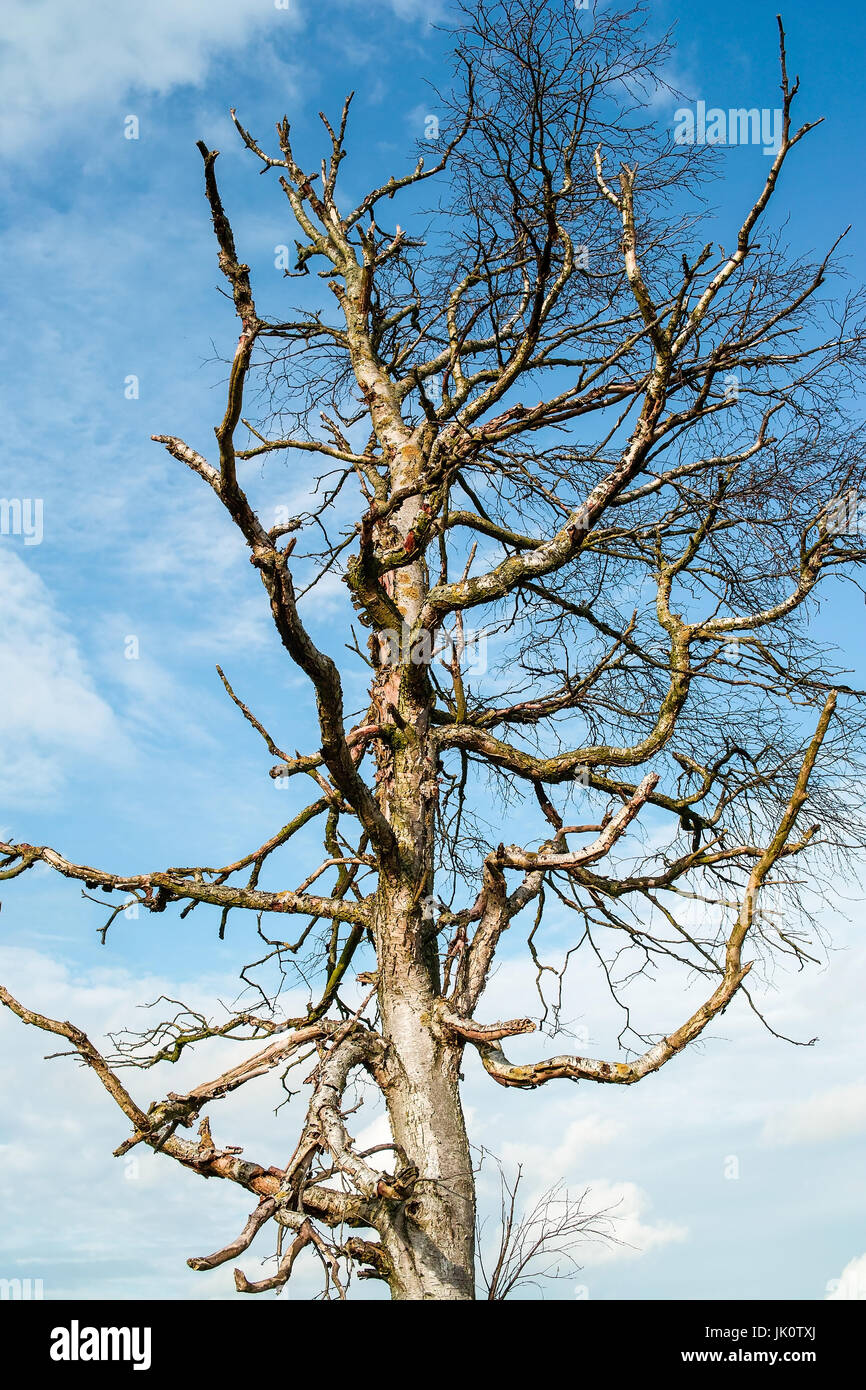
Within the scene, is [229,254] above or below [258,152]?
below

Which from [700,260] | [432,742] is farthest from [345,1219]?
[700,260]

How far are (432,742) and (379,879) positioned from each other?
0.87 meters

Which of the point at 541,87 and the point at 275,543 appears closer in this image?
the point at 275,543

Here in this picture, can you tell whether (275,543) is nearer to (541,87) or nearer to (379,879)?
(379,879)

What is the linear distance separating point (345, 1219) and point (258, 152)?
7.05 meters

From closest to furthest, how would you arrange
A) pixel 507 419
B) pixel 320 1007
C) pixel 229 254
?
pixel 229 254
pixel 320 1007
pixel 507 419

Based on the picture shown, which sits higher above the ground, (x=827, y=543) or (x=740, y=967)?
(x=827, y=543)

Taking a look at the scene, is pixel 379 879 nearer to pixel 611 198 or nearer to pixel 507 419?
pixel 507 419

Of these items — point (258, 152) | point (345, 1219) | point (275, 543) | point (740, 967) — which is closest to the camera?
point (275, 543)

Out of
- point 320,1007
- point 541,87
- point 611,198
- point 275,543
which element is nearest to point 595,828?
point 320,1007

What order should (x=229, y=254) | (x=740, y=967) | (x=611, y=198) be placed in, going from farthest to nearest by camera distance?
(x=611, y=198) → (x=740, y=967) → (x=229, y=254)

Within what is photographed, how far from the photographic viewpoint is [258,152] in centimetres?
781

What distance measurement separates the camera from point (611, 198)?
17.5 ft
